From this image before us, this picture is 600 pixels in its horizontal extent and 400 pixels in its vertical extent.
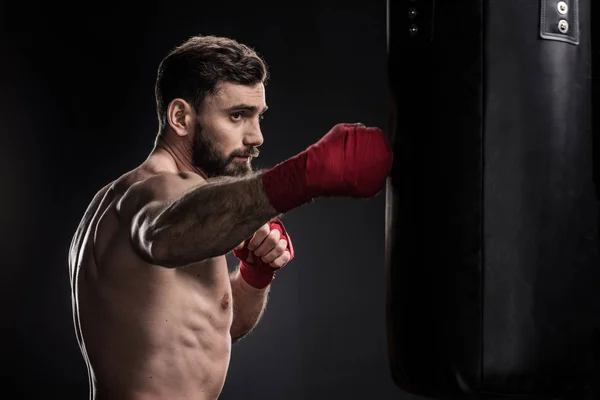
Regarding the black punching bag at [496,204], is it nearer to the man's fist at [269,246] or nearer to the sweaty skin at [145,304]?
the sweaty skin at [145,304]

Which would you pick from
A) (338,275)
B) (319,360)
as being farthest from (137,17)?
(319,360)

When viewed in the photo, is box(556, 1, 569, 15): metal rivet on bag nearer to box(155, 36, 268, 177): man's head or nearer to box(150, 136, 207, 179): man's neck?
box(155, 36, 268, 177): man's head

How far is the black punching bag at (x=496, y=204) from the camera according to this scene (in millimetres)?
1380

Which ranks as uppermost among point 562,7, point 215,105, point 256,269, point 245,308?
point 562,7

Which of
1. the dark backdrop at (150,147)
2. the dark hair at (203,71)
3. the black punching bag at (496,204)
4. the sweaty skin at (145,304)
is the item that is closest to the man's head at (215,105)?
the dark hair at (203,71)

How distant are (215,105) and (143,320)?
0.54 meters

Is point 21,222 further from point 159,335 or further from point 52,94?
point 159,335

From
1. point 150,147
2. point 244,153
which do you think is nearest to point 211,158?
point 244,153

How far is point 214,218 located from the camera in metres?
1.43

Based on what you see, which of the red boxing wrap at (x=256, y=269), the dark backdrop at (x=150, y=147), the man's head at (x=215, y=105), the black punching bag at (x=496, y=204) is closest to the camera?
the black punching bag at (x=496, y=204)

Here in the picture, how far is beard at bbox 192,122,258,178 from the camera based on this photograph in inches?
77.5

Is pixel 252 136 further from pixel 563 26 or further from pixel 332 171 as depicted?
pixel 563 26

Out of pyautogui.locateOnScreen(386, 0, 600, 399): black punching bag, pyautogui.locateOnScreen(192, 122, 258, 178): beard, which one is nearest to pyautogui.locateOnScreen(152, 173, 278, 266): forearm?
pyautogui.locateOnScreen(386, 0, 600, 399): black punching bag

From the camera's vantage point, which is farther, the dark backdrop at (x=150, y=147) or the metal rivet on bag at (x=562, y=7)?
the dark backdrop at (x=150, y=147)
